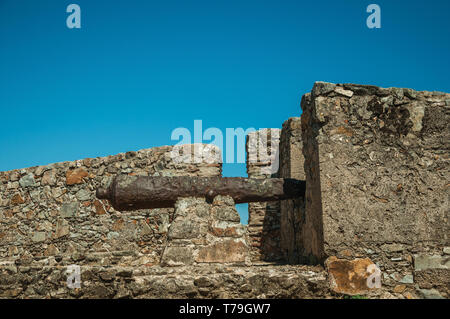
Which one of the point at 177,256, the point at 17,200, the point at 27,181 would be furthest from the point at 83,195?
the point at 177,256

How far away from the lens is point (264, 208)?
7438 mm

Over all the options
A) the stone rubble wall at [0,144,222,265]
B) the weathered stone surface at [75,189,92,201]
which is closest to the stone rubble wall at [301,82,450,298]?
the stone rubble wall at [0,144,222,265]

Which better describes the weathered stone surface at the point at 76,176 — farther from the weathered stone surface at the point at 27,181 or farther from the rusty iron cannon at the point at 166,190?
the rusty iron cannon at the point at 166,190

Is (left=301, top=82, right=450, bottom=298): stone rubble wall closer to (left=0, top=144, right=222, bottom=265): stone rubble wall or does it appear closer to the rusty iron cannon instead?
the rusty iron cannon

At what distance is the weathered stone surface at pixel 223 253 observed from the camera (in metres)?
3.18

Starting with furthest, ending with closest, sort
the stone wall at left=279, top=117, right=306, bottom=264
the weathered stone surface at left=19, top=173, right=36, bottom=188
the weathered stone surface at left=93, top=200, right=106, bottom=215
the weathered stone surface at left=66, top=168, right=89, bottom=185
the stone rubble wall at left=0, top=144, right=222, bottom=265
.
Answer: the weathered stone surface at left=19, top=173, right=36, bottom=188
the weathered stone surface at left=66, top=168, right=89, bottom=185
the weathered stone surface at left=93, top=200, right=106, bottom=215
the stone rubble wall at left=0, top=144, right=222, bottom=265
the stone wall at left=279, top=117, right=306, bottom=264

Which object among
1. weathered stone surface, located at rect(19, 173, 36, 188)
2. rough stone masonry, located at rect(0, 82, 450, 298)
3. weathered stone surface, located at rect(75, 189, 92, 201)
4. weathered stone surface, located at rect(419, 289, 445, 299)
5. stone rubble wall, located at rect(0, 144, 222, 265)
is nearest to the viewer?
rough stone masonry, located at rect(0, 82, 450, 298)

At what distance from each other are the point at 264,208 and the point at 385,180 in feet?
14.7

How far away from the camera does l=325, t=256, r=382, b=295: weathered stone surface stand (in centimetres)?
287

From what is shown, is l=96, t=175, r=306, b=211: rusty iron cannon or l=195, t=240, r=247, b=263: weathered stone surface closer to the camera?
l=195, t=240, r=247, b=263: weathered stone surface

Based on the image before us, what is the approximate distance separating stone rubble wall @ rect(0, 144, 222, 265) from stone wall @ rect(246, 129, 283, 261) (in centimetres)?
128

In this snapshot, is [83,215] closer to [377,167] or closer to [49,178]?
[49,178]

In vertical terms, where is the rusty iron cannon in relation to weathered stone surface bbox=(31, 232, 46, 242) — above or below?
above
